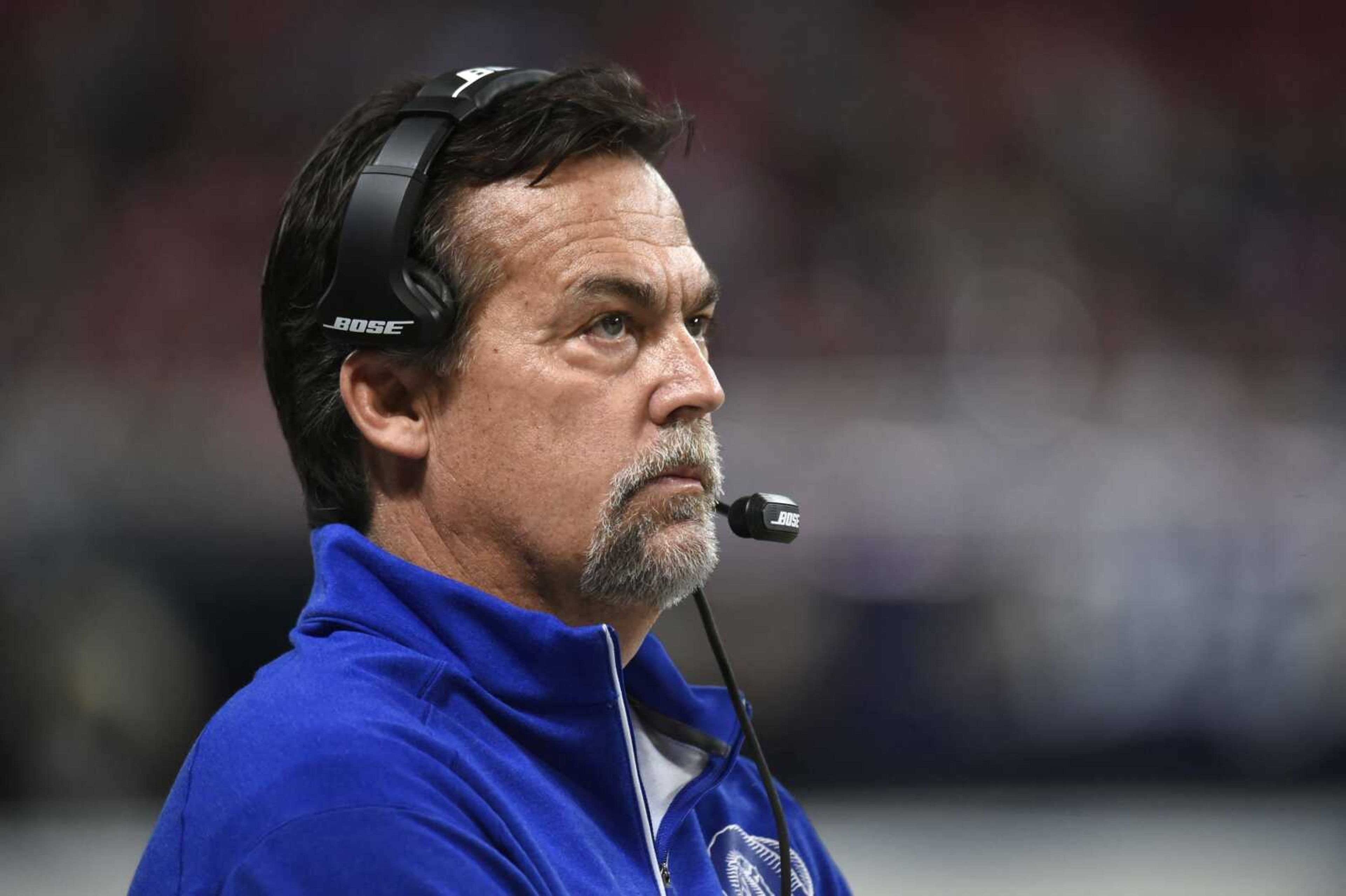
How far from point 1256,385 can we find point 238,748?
2750 millimetres

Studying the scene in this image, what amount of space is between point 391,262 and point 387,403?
0.41ft

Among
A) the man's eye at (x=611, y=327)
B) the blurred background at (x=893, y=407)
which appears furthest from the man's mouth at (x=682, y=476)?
the blurred background at (x=893, y=407)

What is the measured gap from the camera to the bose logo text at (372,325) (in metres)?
1.07

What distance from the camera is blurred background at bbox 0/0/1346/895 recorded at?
2590mm

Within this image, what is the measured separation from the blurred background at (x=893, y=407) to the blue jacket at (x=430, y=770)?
4.83 feet

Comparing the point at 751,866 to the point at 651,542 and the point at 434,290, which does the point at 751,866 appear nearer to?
the point at 651,542

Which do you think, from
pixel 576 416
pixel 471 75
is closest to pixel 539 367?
pixel 576 416

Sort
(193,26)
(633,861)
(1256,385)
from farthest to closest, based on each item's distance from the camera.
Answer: (193,26), (1256,385), (633,861)

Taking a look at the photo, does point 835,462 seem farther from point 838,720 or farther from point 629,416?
point 629,416

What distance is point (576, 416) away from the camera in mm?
1086

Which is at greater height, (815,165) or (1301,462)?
(815,165)

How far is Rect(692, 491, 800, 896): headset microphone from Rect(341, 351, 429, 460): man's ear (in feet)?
0.78

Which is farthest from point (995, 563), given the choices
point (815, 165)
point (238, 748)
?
point (238, 748)

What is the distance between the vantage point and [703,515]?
112 cm
